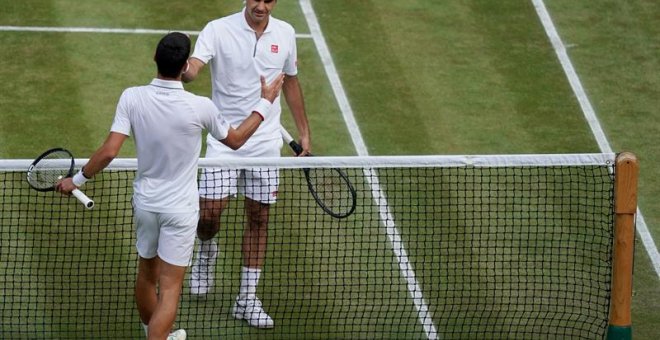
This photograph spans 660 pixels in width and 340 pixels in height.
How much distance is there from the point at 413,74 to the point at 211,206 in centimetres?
507

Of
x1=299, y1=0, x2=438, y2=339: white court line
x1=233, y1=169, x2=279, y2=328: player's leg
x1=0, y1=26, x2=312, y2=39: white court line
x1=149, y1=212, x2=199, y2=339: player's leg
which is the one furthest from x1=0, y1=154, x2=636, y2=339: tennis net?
x1=0, y1=26, x2=312, y2=39: white court line

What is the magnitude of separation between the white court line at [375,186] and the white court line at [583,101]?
2390 millimetres

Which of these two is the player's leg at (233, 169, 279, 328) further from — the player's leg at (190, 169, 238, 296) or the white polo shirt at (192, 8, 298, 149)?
the white polo shirt at (192, 8, 298, 149)

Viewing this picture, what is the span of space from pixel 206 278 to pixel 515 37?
6301 mm

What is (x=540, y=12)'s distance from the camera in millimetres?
18031

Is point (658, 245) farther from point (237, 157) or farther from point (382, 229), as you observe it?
point (237, 157)

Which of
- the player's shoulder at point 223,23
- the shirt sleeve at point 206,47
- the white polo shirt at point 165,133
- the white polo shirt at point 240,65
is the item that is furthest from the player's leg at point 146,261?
the player's shoulder at point 223,23

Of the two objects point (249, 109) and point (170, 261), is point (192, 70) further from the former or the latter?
point (170, 261)

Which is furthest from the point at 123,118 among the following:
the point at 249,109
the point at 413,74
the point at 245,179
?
the point at 413,74

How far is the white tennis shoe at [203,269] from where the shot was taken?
12.7 metres

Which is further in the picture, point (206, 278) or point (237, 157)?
point (206, 278)

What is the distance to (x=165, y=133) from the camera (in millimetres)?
10570

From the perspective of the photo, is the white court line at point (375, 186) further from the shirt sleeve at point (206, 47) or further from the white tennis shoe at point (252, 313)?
the shirt sleeve at point (206, 47)

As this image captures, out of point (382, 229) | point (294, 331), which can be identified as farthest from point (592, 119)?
point (294, 331)
